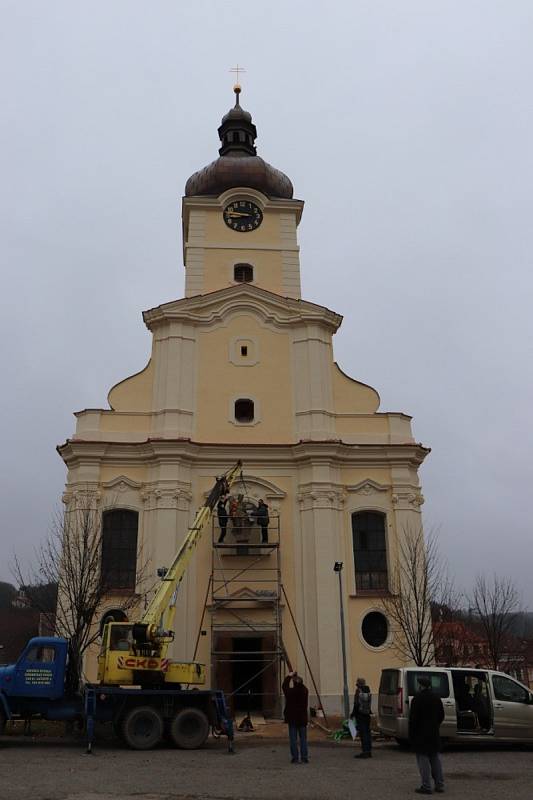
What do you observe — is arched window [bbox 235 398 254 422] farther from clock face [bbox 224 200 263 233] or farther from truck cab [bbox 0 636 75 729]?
truck cab [bbox 0 636 75 729]

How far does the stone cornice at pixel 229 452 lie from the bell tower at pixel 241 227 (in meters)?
6.76

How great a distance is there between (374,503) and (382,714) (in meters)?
9.62

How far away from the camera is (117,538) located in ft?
75.2

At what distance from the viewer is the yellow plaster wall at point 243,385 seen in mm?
24359

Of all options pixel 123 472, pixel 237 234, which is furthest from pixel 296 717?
pixel 237 234

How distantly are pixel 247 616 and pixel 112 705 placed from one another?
8103 millimetres

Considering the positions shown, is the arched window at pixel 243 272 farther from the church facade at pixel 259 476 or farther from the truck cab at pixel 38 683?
the truck cab at pixel 38 683

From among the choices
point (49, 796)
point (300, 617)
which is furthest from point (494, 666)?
point (49, 796)

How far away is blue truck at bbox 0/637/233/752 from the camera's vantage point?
1405cm

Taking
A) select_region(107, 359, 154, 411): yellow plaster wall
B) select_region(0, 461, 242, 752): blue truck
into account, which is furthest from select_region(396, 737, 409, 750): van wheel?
select_region(107, 359, 154, 411): yellow plaster wall

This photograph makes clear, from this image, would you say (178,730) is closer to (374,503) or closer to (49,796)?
(49,796)

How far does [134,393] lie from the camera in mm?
24953

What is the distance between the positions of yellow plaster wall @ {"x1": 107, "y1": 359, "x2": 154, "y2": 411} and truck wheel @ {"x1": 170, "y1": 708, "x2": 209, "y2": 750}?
12150mm

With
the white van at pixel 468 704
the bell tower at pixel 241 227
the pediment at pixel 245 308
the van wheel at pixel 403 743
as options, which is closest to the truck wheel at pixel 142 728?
the white van at pixel 468 704
